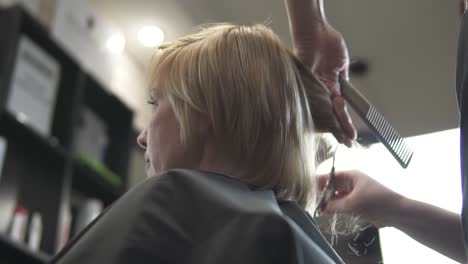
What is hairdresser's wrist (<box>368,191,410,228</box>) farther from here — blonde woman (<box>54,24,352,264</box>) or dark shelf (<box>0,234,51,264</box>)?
dark shelf (<box>0,234,51,264</box>)

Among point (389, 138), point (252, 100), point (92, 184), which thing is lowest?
point (92, 184)

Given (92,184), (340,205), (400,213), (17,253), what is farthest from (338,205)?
(92,184)

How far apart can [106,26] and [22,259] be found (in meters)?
1.04

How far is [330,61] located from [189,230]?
48 centimetres

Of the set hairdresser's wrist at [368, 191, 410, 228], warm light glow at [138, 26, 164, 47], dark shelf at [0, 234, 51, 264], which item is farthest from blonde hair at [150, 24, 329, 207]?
warm light glow at [138, 26, 164, 47]

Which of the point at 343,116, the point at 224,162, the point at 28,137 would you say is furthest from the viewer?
the point at 28,137

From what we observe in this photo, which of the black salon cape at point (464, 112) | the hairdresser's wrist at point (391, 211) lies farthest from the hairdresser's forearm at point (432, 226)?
the black salon cape at point (464, 112)

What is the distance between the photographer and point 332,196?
109cm

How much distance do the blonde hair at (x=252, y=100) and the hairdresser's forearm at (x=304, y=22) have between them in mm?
28

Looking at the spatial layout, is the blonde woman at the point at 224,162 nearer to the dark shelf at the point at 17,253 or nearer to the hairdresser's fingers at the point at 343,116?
the hairdresser's fingers at the point at 343,116

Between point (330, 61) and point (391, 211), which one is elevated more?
point (330, 61)

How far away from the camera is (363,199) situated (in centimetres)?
105

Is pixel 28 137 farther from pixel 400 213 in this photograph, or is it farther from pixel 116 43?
pixel 400 213

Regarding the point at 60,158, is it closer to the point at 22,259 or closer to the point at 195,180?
the point at 22,259
